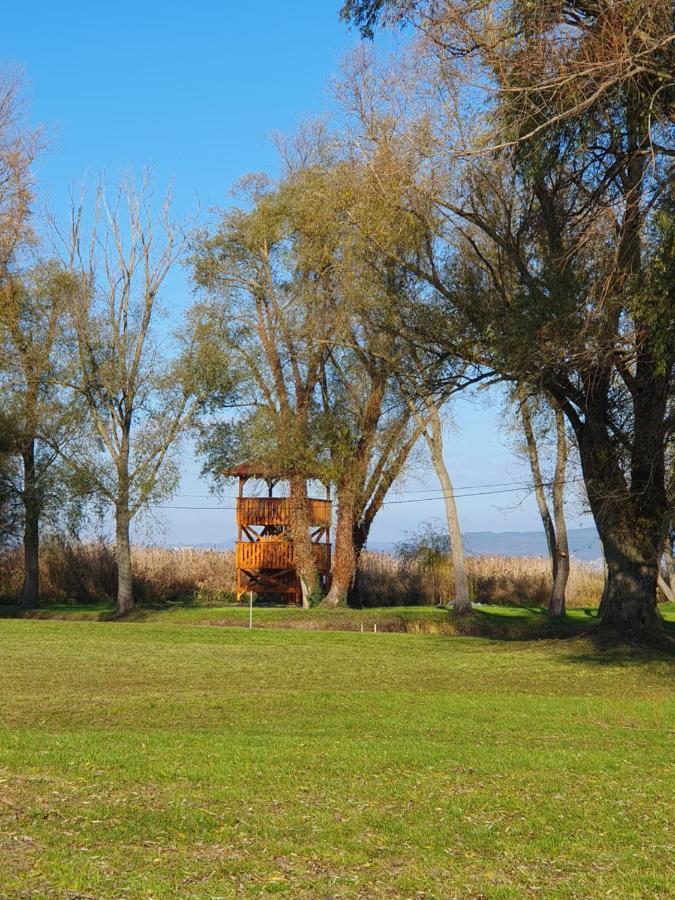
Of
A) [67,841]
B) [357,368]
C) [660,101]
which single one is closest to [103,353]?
[357,368]

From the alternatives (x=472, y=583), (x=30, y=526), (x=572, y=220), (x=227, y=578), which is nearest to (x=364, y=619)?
(x=30, y=526)

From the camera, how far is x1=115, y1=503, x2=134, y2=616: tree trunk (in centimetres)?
3769

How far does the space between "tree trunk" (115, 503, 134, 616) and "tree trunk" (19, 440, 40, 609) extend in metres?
2.94

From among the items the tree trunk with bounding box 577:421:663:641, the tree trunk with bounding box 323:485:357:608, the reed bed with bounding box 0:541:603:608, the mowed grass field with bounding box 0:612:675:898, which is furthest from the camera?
the reed bed with bounding box 0:541:603:608

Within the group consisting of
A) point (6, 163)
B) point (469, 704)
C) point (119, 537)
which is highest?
point (6, 163)

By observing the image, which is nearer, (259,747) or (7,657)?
(259,747)

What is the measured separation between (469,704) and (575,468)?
19397mm

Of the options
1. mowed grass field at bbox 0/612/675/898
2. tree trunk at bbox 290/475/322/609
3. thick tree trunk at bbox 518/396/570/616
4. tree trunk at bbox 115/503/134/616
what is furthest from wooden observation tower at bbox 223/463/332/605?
mowed grass field at bbox 0/612/675/898

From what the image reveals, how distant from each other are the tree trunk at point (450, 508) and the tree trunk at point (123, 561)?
1130 cm

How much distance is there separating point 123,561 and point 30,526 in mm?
3649

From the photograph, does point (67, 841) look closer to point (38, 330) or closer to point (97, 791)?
point (97, 791)

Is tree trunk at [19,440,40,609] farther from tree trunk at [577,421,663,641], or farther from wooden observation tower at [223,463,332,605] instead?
tree trunk at [577,421,663,641]

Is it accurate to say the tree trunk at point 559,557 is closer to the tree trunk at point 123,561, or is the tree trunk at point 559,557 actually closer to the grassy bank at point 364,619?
the grassy bank at point 364,619

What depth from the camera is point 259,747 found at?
10.6m
